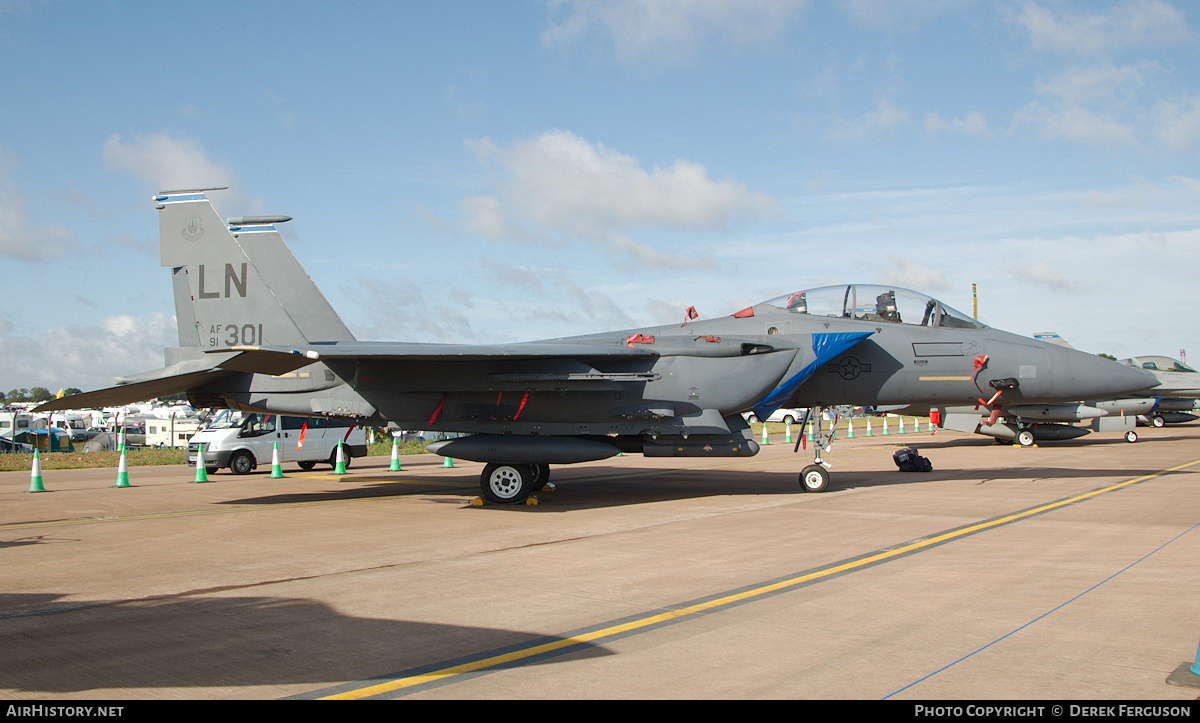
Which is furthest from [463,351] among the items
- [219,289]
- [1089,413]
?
[1089,413]

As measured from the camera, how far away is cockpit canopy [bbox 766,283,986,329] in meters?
12.8

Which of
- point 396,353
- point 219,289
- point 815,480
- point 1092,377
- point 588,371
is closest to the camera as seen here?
point 396,353

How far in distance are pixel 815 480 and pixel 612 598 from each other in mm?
7906

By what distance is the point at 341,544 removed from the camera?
8.70 meters

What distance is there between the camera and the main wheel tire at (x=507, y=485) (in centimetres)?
1191

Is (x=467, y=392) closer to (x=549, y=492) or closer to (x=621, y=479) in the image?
(x=549, y=492)

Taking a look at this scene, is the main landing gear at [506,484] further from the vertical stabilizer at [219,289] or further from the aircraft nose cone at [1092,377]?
the aircraft nose cone at [1092,377]

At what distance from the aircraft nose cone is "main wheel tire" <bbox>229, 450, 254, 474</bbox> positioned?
17.2 metres

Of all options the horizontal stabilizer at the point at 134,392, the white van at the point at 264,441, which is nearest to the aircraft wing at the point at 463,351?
the horizontal stabilizer at the point at 134,392

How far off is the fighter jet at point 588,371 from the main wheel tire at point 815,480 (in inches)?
0.9

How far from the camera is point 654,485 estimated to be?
15289mm

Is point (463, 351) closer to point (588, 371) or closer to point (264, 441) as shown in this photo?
point (588, 371)

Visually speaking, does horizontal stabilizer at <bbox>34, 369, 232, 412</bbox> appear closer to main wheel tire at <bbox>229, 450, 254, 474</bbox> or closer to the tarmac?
the tarmac

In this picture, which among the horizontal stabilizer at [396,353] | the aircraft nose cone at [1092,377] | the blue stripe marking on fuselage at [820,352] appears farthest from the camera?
the aircraft nose cone at [1092,377]
